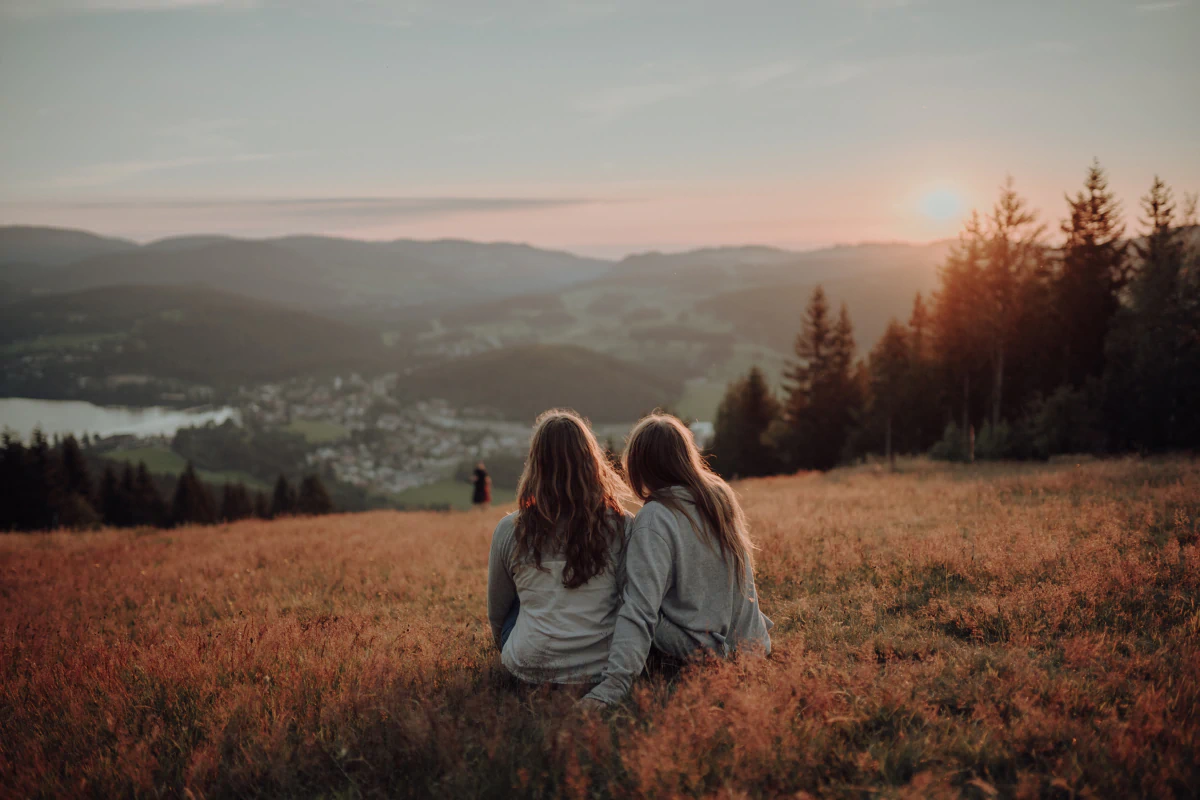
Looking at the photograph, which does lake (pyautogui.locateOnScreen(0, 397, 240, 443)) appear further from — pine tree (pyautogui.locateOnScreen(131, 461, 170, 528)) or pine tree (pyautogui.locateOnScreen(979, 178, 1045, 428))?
pine tree (pyautogui.locateOnScreen(979, 178, 1045, 428))

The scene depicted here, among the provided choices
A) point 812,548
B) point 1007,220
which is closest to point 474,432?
point 1007,220

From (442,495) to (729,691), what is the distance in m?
72.8

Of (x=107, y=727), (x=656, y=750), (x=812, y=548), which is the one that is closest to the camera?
(x=656, y=750)

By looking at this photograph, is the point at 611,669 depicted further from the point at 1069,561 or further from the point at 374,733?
the point at 1069,561

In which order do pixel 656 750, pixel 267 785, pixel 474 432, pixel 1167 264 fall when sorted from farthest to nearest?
pixel 474 432 < pixel 1167 264 < pixel 267 785 < pixel 656 750

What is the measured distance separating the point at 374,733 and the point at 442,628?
8.45 ft

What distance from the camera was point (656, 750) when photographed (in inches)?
121

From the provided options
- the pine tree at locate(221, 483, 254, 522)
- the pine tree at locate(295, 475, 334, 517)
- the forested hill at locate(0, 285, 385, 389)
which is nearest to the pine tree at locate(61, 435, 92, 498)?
the pine tree at locate(221, 483, 254, 522)

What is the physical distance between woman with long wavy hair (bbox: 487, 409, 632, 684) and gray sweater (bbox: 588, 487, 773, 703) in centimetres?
21

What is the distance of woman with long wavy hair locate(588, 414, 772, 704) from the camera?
3.91 meters

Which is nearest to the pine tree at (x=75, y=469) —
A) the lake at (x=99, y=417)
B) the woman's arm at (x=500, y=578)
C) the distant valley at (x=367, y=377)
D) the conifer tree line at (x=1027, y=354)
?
the distant valley at (x=367, y=377)

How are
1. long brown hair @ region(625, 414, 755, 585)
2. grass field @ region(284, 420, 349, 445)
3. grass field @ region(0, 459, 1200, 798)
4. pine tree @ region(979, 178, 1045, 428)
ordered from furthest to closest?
grass field @ region(284, 420, 349, 445)
pine tree @ region(979, 178, 1045, 428)
long brown hair @ region(625, 414, 755, 585)
grass field @ region(0, 459, 1200, 798)

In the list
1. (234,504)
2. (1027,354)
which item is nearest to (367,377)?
(234,504)

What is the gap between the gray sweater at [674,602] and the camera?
3891mm
